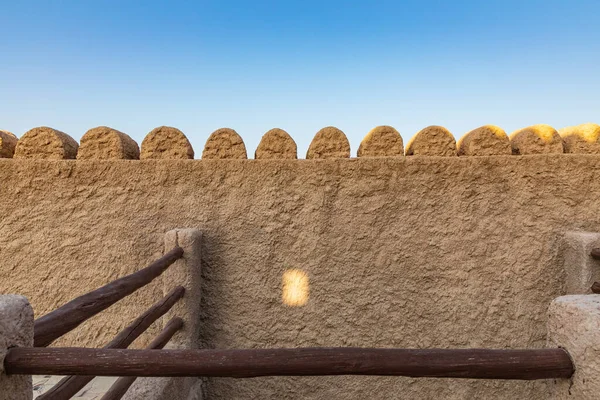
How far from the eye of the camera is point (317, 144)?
2387 mm

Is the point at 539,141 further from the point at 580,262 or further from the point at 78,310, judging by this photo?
the point at 78,310

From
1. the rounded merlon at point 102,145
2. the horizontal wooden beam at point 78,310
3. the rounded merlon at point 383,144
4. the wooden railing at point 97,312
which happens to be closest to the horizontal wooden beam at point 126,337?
the wooden railing at point 97,312

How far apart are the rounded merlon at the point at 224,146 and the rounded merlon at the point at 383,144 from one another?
0.83m

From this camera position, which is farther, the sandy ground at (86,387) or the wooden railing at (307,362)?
the sandy ground at (86,387)

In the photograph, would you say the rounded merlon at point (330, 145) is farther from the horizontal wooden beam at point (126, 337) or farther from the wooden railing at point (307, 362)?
the wooden railing at point (307, 362)

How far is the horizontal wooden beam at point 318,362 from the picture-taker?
3.46ft

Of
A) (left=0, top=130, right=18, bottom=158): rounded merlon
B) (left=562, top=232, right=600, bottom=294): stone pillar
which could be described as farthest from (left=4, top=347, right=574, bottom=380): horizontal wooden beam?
(left=0, top=130, right=18, bottom=158): rounded merlon

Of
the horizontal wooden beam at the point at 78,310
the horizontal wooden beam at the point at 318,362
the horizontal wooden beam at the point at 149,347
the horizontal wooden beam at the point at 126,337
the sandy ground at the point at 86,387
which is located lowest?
the sandy ground at the point at 86,387

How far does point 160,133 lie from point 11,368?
172 centimetres

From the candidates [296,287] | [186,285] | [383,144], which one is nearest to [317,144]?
[383,144]

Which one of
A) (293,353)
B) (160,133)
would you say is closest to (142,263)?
(160,133)

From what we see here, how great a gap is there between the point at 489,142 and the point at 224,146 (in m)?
1.75

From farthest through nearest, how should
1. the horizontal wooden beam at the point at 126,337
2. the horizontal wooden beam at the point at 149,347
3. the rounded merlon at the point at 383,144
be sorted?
the rounded merlon at the point at 383,144, the horizontal wooden beam at the point at 149,347, the horizontal wooden beam at the point at 126,337

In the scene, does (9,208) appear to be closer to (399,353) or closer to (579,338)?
(399,353)
